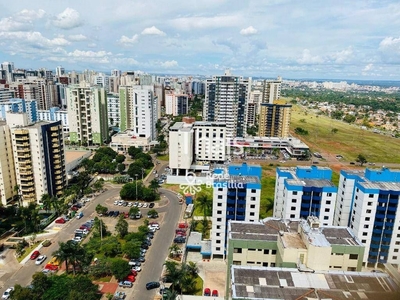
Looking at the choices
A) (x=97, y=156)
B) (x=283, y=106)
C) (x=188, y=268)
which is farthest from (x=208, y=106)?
(x=188, y=268)

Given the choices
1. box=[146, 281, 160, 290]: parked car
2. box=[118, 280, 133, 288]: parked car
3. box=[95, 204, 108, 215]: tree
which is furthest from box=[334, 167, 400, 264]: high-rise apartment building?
box=[95, 204, 108, 215]: tree

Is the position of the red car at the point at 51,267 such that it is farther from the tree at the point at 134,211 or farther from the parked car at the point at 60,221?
the tree at the point at 134,211

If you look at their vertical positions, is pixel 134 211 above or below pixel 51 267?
above

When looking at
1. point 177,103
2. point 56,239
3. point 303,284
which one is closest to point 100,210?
point 56,239

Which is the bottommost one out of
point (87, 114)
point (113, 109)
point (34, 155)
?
point (34, 155)

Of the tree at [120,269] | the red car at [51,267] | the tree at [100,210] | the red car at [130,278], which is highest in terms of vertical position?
the tree at [120,269]

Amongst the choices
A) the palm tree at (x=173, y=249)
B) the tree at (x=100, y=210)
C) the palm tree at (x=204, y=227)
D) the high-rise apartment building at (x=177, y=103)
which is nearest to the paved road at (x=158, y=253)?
the palm tree at (x=173, y=249)

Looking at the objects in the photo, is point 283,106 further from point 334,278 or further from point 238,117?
point 334,278

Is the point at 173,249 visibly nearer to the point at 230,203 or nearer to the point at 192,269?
the point at 192,269
